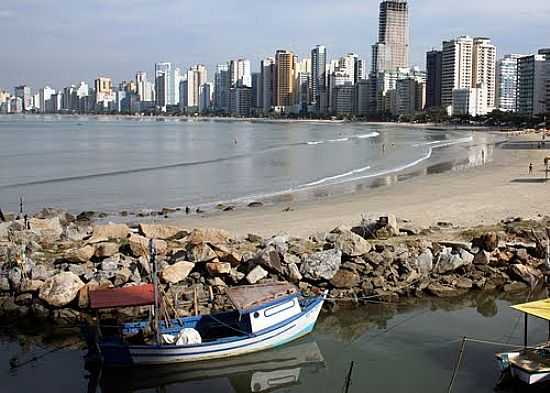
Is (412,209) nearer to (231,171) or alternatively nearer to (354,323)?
(354,323)

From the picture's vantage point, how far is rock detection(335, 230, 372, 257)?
16.4 meters

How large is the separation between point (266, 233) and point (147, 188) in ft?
63.0

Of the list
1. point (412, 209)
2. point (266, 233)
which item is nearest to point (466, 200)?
point (412, 209)

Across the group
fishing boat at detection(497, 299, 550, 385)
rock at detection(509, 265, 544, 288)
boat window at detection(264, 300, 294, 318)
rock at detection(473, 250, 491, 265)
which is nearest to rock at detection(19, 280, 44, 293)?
boat window at detection(264, 300, 294, 318)

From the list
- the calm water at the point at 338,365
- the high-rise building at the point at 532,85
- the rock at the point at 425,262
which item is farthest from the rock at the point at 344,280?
the high-rise building at the point at 532,85

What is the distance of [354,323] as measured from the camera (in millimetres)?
14570

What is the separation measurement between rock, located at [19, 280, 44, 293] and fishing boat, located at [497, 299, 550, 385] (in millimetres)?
9690

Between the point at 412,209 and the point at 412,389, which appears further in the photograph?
the point at 412,209

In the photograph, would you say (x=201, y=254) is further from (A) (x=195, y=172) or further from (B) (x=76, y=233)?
(A) (x=195, y=172)

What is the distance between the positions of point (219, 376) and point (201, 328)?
4.39 feet

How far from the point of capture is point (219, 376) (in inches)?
483

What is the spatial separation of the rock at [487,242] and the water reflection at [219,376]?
6674 mm

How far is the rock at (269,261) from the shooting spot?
1546cm

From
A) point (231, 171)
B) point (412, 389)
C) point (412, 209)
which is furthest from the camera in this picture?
point (231, 171)
